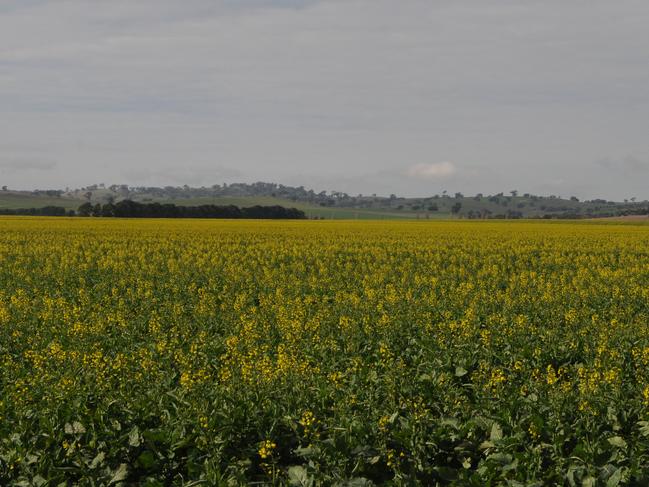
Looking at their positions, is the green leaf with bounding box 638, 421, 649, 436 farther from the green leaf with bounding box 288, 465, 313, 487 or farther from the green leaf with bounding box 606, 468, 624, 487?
the green leaf with bounding box 288, 465, 313, 487

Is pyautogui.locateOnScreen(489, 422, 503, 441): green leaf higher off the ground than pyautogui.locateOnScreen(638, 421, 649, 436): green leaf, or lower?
lower

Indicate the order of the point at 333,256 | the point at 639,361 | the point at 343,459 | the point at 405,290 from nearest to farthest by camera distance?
the point at 343,459 → the point at 639,361 → the point at 405,290 → the point at 333,256

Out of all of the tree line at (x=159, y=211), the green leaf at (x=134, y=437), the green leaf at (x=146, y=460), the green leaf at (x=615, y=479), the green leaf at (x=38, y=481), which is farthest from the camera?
the tree line at (x=159, y=211)

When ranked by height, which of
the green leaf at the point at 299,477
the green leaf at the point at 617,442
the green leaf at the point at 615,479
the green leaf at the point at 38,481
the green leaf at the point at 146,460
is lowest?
the green leaf at the point at 38,481

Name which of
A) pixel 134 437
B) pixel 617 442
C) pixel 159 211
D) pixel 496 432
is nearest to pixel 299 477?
→ pixel 134 437

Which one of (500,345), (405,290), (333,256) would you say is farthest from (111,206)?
(500,345)

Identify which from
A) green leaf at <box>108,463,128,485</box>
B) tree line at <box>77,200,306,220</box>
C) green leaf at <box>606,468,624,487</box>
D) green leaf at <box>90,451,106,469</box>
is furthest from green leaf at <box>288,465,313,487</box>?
tree line at <box>77,200,306,220</box>

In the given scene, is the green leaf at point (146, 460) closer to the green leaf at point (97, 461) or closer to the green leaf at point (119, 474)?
the green leaf at point (119, 474)

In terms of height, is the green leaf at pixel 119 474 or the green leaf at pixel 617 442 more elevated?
the green leaf at pixel 617 442

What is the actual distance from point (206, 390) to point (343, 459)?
7.37ft

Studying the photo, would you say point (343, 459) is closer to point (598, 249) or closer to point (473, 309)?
point (473, 309)

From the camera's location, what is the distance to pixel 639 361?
10.1 metres

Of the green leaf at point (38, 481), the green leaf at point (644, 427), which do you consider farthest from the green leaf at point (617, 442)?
the green leaf at point (38, 481)

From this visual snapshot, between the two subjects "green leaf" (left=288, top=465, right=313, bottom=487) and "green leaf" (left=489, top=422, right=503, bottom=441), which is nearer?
"green leaf" (left=288, top=465, right=313, bottom=487)
